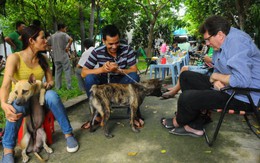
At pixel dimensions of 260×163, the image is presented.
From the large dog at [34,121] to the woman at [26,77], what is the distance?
0.09m

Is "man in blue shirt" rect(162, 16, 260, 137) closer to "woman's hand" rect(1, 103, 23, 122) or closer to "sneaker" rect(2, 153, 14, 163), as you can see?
"woman's hand" rect(1, 103, 23, 122)

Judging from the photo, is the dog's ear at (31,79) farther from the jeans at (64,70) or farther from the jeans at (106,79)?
the jeans at (64,70)

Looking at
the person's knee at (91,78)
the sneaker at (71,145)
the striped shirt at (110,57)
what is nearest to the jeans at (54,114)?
the sneaker at (71,145)

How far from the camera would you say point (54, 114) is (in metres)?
3.05

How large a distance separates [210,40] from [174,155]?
5.03 feet

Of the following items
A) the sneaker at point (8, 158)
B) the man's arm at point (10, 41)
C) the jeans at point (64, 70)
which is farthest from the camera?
the jeans at point (64, 70)

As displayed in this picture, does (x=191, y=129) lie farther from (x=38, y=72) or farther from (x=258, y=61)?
(x=38, y=72)

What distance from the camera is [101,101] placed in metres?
3.44

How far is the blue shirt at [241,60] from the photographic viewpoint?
2598mm

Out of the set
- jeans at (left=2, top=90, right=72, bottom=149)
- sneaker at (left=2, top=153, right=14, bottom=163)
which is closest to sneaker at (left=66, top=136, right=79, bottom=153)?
jeans at (left=2, top=90, right=72, bottom=149)

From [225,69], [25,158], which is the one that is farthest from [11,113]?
[225,69]

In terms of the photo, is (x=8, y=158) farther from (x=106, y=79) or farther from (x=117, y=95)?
(x=106, y=79)

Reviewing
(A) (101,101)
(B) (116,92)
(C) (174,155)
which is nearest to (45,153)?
(A) (101,101)

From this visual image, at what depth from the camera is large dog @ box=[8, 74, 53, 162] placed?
2764mm
